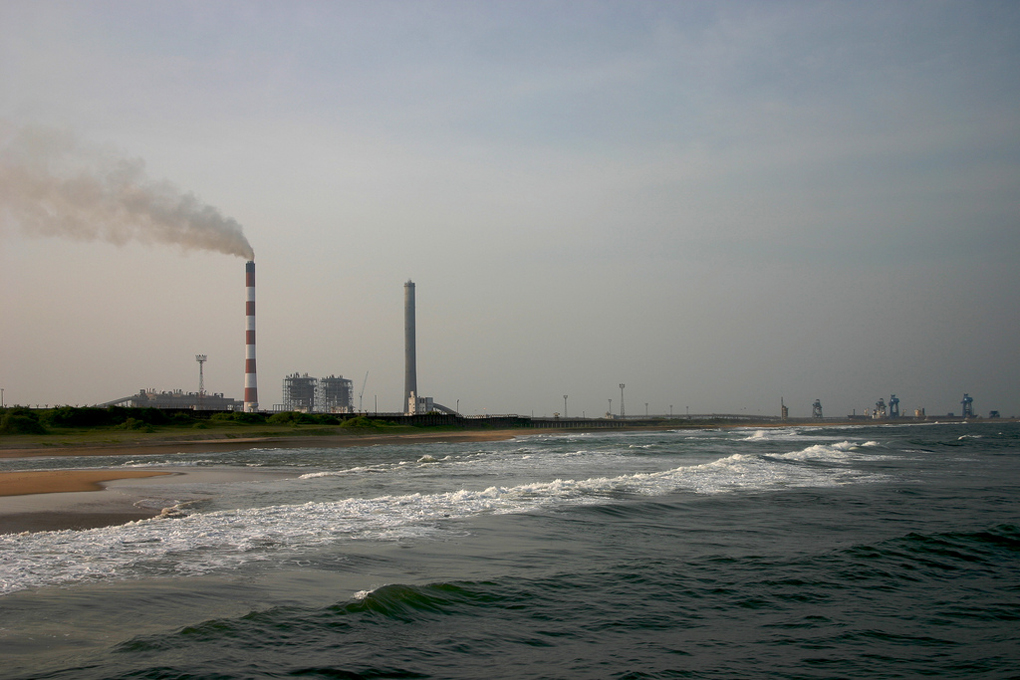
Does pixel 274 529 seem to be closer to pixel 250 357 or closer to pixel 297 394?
pixel 250 357

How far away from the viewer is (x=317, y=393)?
157 m

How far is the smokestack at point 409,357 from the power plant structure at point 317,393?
1557 inches

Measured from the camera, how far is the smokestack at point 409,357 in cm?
11094

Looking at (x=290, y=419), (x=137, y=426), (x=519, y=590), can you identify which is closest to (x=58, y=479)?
(x=519, y=590)

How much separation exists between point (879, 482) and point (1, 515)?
73.5 ft

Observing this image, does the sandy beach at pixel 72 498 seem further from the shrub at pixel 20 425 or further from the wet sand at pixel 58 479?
the shrub at pixel 20 425

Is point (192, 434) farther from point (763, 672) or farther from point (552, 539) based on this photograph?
point (763, 672)

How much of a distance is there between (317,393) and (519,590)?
154730 millimetres

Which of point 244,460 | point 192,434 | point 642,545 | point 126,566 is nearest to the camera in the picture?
point 126,566

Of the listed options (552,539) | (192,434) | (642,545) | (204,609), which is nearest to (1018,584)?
(642,545)

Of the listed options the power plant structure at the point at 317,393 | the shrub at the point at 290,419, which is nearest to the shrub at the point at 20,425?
the shrub at the point at 290,419

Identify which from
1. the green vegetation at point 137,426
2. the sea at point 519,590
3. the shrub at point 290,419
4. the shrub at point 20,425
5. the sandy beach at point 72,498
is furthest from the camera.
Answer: the shrub at point 290,419

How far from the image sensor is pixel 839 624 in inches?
299

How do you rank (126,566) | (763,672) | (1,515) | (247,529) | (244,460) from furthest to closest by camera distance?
(244,460)
(1,515)
(247,529)
(126,566)
(763,672)
